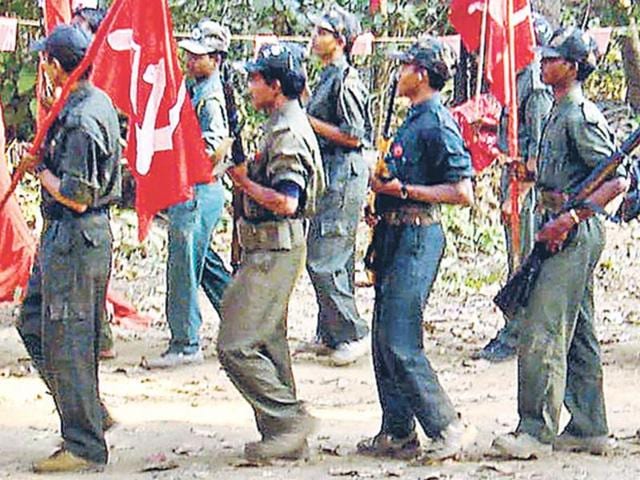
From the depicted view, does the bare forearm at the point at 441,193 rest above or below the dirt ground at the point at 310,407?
above

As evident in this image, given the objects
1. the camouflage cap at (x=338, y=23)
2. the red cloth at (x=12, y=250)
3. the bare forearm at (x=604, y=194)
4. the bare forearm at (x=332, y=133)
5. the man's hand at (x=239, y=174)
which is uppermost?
the camouflage cap at (x=338, y=23)

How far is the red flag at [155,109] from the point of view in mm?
7176

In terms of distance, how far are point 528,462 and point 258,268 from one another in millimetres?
1520

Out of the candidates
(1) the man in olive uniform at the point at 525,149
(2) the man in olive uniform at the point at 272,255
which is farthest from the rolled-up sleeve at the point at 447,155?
(1) the man in olive uniform at the point at 525,149

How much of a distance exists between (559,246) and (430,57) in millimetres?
1055

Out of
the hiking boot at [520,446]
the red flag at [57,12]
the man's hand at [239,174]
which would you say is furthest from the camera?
the red flag at [57,12]

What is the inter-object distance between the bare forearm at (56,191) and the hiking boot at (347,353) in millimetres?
3196

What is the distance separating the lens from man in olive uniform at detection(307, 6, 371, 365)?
28.4 feet

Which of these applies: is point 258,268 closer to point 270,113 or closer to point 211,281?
point 270,113

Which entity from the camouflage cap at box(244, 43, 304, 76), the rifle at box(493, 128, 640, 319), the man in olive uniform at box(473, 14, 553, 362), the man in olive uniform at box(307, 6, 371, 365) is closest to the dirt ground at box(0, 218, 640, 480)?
the man in olive uniform at box(473, 14, 553, 362)

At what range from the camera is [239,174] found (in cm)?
619

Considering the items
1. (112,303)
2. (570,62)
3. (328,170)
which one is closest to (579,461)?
(570,62)

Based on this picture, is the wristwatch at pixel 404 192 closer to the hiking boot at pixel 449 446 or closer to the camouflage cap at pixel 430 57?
the camouflage cap at pixel 430 57

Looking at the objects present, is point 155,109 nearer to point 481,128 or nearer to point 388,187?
point 388,187
